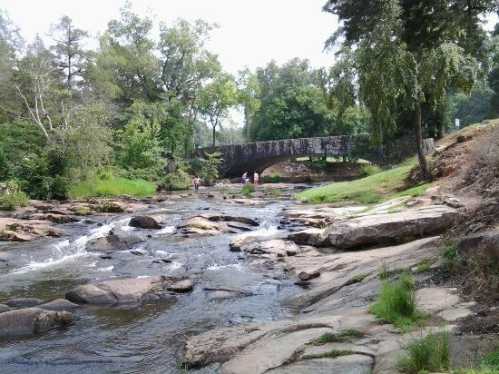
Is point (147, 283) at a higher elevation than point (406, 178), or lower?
lower

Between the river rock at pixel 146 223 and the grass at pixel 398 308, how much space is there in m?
14.6

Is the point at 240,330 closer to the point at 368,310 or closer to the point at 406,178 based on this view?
the point at 368,310

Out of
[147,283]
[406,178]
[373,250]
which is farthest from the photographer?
[406,178]

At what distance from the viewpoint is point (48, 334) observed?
8703 mm

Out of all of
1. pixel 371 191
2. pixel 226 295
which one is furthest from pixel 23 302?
pixel 371 191

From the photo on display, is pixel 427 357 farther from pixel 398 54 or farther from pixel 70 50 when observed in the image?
pixel 70 50

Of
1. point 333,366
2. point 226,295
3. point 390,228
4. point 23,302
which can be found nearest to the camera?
point 333,366

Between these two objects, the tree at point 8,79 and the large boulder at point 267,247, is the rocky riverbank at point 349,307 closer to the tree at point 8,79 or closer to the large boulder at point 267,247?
the large boulder at point 267,247

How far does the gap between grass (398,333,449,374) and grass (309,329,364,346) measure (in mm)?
1182

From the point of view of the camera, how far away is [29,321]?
8.88 metres

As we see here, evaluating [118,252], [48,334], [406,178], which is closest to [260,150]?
[406,178]

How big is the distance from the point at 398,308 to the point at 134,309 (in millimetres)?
5886

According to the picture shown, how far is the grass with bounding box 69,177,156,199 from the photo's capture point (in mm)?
32812

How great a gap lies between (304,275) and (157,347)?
4624 millimetres
